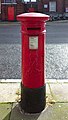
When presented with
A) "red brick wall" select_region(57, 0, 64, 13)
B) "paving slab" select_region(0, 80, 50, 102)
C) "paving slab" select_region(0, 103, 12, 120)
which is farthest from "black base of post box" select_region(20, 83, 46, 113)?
"red brick wall" select_region(57, 0, 64, 13)

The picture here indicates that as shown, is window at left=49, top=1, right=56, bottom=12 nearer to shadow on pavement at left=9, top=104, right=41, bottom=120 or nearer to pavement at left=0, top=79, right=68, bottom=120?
pavement at left=0, top=79, right=68, bottom=120

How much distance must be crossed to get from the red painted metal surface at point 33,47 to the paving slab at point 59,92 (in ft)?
2.01

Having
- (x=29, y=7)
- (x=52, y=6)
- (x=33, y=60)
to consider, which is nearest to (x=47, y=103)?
(x=33, y=60)

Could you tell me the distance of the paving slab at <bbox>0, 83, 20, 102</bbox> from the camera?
15.2 feet

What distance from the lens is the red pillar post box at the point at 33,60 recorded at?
390 centimetres

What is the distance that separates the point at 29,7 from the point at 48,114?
74.7 ft

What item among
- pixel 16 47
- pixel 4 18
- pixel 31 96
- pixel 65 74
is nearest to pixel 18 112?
pixel 31 96

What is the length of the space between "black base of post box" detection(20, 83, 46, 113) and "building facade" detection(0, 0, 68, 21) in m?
21.7

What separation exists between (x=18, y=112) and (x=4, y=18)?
73.0 feet

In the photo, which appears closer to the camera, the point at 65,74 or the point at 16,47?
the point at 65,74

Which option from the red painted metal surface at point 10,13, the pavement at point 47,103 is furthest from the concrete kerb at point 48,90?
the red painted metal surface at point 10,13

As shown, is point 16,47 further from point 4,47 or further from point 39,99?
point 39,99

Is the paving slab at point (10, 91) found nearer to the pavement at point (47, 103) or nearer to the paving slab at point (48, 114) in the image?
the pavement at point (47, 103)

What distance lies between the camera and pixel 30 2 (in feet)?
86.0
